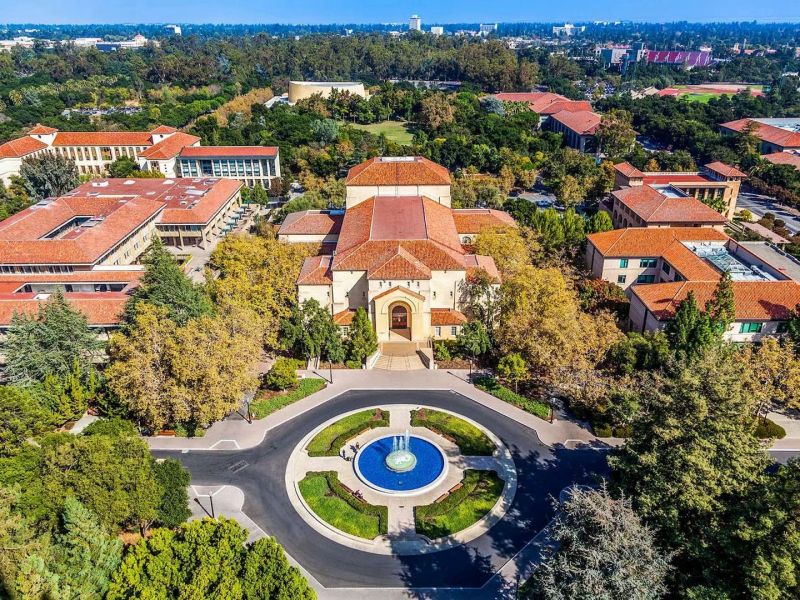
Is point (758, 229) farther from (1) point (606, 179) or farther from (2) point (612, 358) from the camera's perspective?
(2) point (612, 358)

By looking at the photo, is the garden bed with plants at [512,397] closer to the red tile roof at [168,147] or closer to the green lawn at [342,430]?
the green lawn at [342,430]

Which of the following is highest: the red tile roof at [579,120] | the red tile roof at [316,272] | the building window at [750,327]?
the red tile roof at [579,120]

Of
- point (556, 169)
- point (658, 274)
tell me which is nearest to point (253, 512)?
point (658, 274)

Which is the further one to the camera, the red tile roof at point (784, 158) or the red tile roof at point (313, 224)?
the red tile roof at point (784, 158)

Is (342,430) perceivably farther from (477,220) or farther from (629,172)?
(629,172)

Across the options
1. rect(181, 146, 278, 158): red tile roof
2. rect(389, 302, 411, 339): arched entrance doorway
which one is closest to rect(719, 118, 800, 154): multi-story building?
rect(181, 146, 278, 158): red tile roof

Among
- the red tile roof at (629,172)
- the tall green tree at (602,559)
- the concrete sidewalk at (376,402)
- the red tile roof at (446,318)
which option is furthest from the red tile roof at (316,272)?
the red tile roof at (629,172)
